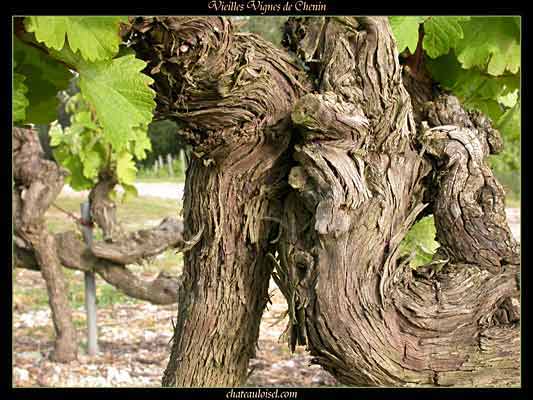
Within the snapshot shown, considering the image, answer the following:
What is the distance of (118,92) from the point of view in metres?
1.25

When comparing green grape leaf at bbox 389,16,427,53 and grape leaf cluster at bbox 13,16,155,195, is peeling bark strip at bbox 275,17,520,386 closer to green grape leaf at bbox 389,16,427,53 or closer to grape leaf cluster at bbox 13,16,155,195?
green grape leaf at bbox 389,16,427,53

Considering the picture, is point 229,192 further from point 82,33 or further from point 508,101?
point 508,101

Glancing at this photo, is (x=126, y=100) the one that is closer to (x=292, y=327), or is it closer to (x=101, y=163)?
(x=292, y=327)

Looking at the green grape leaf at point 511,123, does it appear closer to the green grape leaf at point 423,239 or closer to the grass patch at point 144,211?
the green grape leaf at point 423,239

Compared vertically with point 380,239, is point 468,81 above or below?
above

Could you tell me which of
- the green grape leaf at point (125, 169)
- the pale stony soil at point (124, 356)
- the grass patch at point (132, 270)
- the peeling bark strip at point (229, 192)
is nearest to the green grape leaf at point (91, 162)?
the green grape leaf at point (125, 169)

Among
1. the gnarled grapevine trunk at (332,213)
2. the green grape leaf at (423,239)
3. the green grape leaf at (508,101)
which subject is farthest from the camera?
the green grape leaf at (508,101)

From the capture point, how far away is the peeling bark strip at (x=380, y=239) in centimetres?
157

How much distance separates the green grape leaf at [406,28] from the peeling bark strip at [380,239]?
2 centimetres


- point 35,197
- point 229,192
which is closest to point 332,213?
point 229,192

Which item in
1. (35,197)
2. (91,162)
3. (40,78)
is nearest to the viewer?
(40,78)

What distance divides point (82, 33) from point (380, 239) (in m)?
0.87

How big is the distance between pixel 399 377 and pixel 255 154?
2.25 feet
